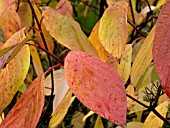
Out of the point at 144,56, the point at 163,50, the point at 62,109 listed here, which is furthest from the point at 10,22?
the point at 163,50

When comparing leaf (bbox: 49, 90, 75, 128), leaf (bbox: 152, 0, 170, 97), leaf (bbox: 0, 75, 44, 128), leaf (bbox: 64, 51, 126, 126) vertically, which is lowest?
leaf (bbox: 49, 90, 75, 128)

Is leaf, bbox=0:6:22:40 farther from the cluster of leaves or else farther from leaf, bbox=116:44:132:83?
leaf, bbox=116:44:132:83

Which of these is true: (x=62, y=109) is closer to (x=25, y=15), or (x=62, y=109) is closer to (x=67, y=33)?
(x=67, y=33)

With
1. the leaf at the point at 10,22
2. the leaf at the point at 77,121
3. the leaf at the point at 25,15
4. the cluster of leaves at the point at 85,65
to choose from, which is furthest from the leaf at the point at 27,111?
the leaf at the point at 77,121

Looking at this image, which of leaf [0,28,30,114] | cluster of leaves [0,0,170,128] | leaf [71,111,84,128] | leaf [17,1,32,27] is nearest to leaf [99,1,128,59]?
cluster of leaves [0,0,170,128]

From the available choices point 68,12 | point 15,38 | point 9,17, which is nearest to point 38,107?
A: point 15,38

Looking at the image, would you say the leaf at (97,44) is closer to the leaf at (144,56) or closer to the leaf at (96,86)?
the leaf at (144,56)
